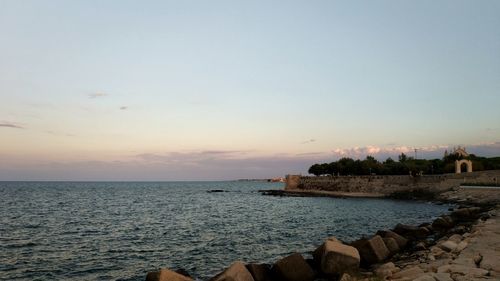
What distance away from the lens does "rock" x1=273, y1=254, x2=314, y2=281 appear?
1672 cm

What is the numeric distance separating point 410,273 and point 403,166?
109519mm

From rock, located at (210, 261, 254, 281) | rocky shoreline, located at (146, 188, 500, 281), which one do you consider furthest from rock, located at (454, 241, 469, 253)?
rock, located at (210, 261, 254, 281)

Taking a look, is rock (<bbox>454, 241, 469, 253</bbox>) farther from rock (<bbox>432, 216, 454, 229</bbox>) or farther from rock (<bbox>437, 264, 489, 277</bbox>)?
rock (<bbox>432, 216, 454, 229</bbox>)

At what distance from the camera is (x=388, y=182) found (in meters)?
95.0

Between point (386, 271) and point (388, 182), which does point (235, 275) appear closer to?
point (386, 271)

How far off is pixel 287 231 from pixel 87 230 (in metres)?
16.9

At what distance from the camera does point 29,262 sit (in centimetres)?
2239

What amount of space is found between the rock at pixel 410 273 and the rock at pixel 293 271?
12.0ft

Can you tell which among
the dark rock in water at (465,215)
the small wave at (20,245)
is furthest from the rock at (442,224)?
the small wave at (20,245)

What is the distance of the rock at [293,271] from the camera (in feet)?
54.9

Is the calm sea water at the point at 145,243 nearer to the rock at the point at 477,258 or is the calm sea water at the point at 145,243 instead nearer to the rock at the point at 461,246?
the rock at the point at 461,246

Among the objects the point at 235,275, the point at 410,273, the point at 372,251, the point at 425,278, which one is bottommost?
the point at 372,251

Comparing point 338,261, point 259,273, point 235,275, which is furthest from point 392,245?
point 235,275

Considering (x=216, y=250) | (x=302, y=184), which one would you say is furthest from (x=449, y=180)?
(x=216, y=250)
